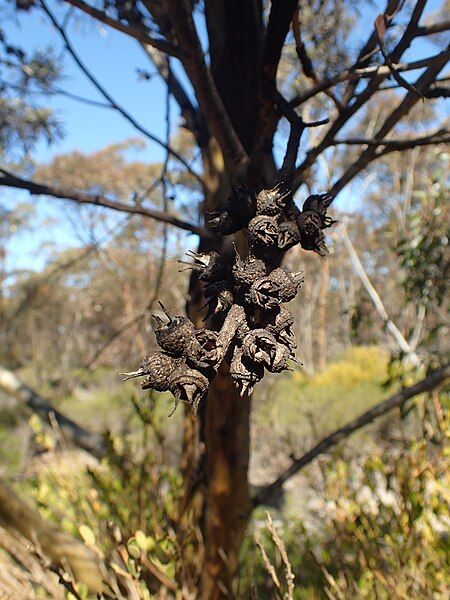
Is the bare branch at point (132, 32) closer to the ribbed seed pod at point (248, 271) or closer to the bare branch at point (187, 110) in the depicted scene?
the ribbed seed pod at point (248, 271)

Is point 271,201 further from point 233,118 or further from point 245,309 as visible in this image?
point 233,118

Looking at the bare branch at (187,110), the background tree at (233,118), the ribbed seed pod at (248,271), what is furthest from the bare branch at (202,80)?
the bare branch at (187,110)

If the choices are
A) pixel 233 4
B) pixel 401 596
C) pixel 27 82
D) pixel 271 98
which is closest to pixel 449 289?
pixel 401 596

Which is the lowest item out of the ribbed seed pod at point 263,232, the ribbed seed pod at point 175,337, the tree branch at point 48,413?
the ribbed seed pod at point 175,337

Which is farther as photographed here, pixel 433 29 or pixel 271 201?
pixel 433 29

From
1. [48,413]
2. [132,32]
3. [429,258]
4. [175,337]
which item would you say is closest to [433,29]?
[132,32]

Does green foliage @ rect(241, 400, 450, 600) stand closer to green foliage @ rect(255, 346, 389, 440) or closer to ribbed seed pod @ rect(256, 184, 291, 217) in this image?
ribbed seed pod @ rect(256, 184, 291, 217)
